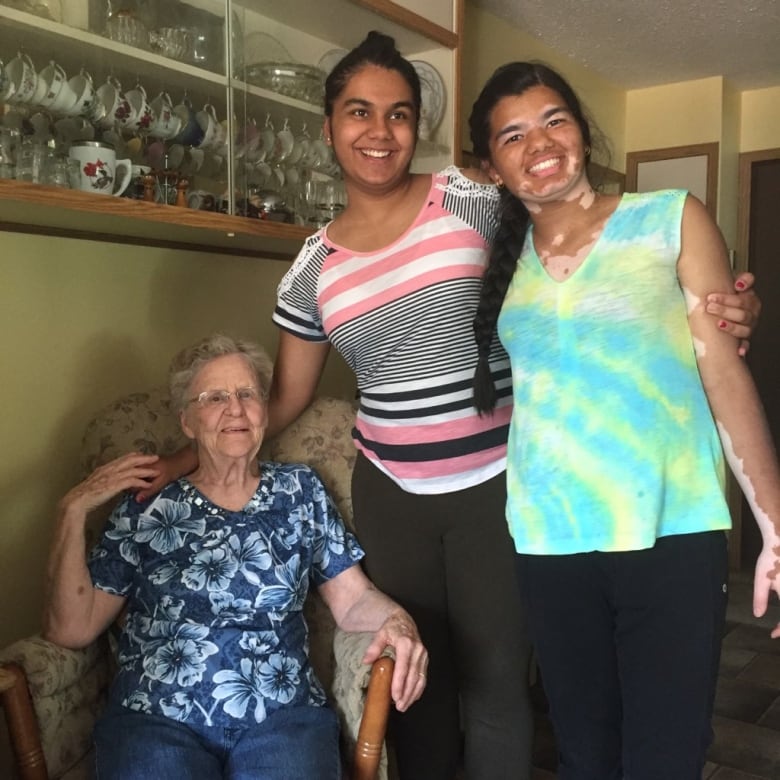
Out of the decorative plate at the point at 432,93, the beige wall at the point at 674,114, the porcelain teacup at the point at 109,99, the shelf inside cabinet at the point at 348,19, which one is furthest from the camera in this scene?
the beige wall at the point at 674,114

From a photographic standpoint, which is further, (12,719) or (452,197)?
(452,197)

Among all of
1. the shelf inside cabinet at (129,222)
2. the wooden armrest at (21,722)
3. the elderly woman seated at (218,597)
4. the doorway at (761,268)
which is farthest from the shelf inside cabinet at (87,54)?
the doorway at (761,268)

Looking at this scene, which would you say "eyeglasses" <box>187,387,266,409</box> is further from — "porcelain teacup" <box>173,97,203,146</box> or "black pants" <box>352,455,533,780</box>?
"porcelain teacup" <box>173,97,203,146</box>

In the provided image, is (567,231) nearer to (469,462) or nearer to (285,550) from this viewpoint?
(469,462)

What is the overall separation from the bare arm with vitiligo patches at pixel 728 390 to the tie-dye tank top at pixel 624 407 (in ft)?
0.05

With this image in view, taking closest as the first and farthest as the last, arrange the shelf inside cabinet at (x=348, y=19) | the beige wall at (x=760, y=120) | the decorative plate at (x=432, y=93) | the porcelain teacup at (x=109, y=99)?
the porcelain teacup at (x=109, y=99) < the shelf inside cabinet at (x=348, y=19) < the decorative plate at (x=432, y=93) < the beige wall at (x=760, y=120)

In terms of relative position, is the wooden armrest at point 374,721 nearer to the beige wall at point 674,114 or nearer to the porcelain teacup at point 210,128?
the porcelain teacup at point 210,128

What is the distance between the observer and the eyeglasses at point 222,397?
5.16ft

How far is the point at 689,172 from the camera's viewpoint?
12.6ft

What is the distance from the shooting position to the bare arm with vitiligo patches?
3.58 feet

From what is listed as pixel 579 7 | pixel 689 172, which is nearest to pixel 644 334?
pixel 579 7

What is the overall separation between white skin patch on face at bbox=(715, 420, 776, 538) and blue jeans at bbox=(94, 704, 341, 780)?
0.76 metres

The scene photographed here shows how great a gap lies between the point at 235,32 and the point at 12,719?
1.36 meters

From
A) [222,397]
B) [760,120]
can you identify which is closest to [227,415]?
[222,397]
